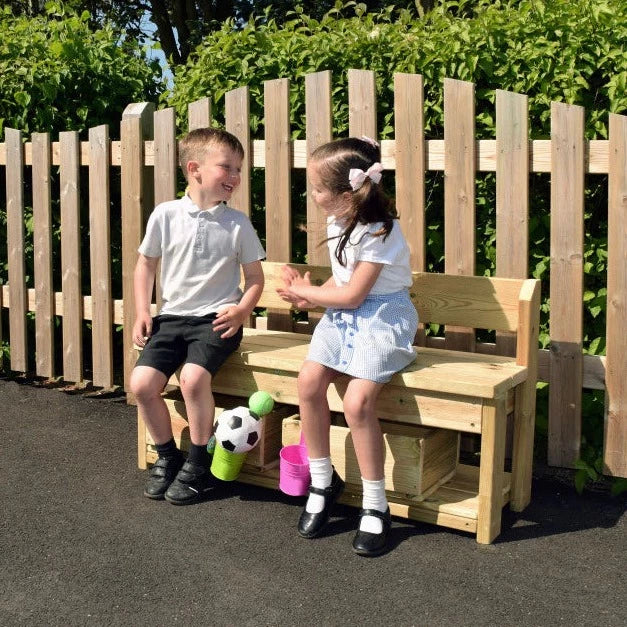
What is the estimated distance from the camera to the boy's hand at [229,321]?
423 cm

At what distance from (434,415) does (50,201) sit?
11.1 ft

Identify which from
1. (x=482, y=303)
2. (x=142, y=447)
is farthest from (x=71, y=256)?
(x=482, y=303)

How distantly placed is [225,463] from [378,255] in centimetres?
117

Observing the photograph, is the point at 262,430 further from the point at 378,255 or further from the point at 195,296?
the point at 378,255

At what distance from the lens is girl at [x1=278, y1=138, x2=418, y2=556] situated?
12.1 feet

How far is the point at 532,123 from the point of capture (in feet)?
14.7

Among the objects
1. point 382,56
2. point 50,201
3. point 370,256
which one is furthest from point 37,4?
point 370,256

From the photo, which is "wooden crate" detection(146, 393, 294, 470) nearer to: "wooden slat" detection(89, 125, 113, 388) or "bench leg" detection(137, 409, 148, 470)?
"bench leg" detection(137, 409, 148, 470)

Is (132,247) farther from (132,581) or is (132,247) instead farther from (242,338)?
(132,581)

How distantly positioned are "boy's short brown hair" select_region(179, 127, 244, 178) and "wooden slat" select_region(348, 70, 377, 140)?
661 millimetres

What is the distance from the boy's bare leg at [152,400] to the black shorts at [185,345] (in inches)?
1.6

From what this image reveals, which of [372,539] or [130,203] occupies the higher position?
[130,203]

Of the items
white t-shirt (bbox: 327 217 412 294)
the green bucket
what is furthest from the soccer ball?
white t-shirt (bbox: 327 217 412 294)

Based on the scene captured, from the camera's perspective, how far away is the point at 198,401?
4.14 m
